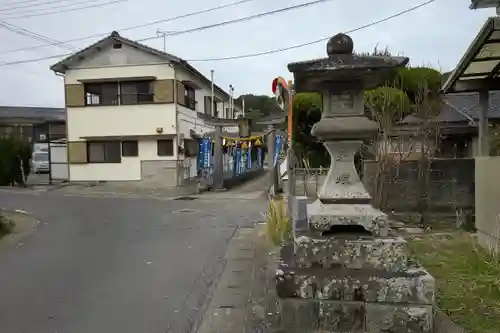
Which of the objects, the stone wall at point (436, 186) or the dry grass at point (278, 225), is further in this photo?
the stone wall at point (436, 186)

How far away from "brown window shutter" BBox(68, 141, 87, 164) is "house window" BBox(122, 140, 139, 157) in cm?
244

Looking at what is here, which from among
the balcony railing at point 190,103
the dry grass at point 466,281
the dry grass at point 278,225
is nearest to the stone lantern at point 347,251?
the dry grass at point 466,281

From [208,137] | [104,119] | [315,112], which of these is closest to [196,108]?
[208,137]

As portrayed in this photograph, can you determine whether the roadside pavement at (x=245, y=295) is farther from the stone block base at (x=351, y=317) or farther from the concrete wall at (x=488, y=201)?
the concrete wall at (x=488, y=201)

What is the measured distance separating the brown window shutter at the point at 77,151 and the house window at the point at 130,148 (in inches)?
95.9

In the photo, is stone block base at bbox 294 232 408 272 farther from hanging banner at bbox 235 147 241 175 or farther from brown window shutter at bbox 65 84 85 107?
brown window shutter at bbox 65 84 85 107

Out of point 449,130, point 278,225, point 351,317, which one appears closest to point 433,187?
point 278,225

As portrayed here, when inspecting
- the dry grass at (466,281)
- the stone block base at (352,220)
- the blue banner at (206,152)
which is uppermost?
the blue banner at (206,152)

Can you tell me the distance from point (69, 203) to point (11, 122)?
1218 inches

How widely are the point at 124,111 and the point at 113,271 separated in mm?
19536

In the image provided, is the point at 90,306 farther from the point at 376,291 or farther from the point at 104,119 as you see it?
the point at 104,119

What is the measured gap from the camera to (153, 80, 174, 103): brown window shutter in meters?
24.8

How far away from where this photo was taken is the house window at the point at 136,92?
25391mm

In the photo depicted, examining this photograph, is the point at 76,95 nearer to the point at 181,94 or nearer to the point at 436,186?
the point at 181,94
